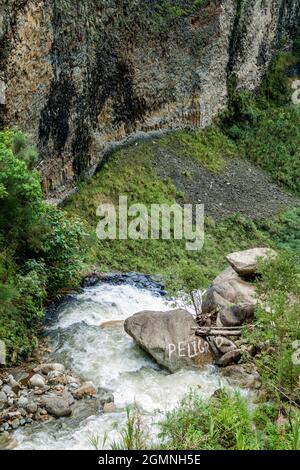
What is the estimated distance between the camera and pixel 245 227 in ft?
78.2

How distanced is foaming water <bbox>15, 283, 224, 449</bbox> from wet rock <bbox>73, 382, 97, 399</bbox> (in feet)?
1.03

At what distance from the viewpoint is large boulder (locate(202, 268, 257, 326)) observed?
40.8ft

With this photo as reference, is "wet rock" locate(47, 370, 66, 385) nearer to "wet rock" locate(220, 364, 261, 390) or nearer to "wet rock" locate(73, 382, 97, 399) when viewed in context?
"wet rock" locate(73, 382, 97, 399)

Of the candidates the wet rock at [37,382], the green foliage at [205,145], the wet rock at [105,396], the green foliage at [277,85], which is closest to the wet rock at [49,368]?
the wet rock at [37,382]

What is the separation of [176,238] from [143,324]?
9305mm

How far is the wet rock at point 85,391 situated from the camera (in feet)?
34.6

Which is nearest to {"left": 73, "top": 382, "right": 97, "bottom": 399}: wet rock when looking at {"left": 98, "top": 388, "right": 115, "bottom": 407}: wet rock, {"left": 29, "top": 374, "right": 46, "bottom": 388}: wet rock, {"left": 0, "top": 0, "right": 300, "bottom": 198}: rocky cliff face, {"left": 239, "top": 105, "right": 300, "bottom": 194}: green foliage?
{"left": 98, "top": 388, "right": 115, "bottom": 407}: wet rock

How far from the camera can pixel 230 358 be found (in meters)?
11.4

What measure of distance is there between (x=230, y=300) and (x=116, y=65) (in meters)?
13.9

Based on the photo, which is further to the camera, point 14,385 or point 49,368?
point 49,368

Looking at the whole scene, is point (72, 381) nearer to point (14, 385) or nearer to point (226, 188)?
point (14, 385)

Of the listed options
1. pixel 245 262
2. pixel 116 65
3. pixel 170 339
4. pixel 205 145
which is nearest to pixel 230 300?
pixel 245 262
